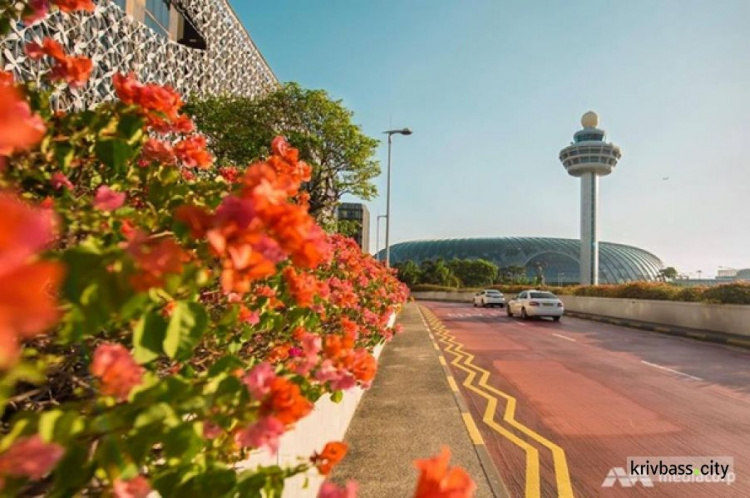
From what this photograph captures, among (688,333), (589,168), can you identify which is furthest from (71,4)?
(589,168)

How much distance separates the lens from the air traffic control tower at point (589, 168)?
58.7 metres

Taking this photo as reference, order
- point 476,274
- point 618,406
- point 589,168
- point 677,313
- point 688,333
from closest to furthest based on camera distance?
point 618,406
point 688,333
point 677,313
point 589,168
point 476,274

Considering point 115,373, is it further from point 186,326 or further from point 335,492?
point 335,492

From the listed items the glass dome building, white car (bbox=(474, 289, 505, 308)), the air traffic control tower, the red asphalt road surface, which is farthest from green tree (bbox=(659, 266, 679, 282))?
the red asphalt road surface

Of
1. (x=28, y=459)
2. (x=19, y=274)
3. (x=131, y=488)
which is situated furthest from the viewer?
(x=131, y=488)

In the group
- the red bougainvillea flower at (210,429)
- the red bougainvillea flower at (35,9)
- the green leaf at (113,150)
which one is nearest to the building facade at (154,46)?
the red bougainvillea flower at (35,9)

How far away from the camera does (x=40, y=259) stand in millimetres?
892

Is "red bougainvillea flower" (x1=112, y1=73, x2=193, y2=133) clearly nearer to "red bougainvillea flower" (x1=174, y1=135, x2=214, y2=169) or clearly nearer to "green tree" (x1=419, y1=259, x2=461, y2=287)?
"red bougainvillea flower" (x1=174, y1=135, x2=214, y2=169)

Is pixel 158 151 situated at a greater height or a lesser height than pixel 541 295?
greater

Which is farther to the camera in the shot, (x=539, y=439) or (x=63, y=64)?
(x=539, y=439)

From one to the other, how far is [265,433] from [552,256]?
119556 millimetres

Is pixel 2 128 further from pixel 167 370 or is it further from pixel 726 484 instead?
pixel 726 484

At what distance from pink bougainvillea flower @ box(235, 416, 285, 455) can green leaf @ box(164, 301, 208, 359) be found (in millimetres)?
247

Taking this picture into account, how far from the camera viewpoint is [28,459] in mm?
773
